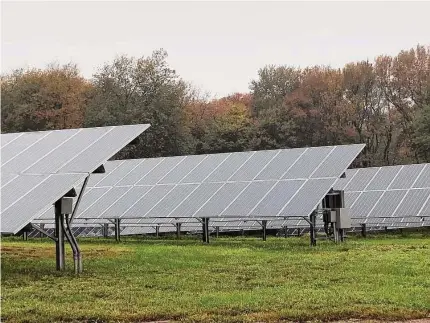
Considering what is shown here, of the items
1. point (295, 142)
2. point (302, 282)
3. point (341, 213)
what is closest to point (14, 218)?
point (302, 282)

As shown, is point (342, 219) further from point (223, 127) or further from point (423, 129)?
point (223, 127)

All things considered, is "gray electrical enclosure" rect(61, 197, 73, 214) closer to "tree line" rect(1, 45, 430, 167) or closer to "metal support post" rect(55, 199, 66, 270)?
"metal support post" rect(55, 199, 66, 270)

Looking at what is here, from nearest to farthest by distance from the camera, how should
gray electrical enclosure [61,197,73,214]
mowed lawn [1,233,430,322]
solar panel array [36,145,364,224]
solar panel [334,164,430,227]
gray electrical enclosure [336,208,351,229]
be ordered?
mowed lawn [1,233,430,322] → gray electrical enclosure [61,197,73,214] → solar panel array [36,145,364,224] → gray electrical enclosure [336,208,351,229] → solar panel [334,164,430,227]

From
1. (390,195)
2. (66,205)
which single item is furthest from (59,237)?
(390,195)

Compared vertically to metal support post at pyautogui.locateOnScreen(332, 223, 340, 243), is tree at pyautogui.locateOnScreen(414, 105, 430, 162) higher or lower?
higher

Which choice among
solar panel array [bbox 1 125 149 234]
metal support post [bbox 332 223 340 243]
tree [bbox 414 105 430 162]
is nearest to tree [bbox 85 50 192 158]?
tree [bbox 414 105 430 162]

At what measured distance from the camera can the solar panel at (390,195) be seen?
2952cm

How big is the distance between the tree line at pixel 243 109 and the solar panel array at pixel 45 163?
36.3 m

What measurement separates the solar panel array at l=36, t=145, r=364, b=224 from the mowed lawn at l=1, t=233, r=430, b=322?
350 centimetres

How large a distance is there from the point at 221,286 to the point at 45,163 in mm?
5995

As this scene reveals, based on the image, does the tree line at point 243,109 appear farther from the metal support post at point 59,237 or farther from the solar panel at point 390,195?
the metal support post at point 59,237

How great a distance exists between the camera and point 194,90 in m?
69.4

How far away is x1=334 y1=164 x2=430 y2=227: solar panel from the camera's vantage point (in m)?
29.5

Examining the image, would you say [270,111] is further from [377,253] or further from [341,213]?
[377,253]
